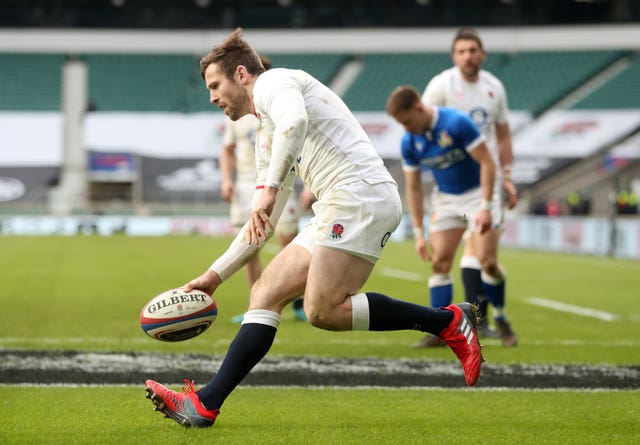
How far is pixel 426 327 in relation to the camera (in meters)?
4.89

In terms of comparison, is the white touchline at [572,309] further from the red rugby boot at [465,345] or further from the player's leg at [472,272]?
the red rugby boot at [465,345]

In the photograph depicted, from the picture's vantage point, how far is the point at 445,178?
7902mm

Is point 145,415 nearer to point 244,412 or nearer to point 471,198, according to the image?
point 244,412

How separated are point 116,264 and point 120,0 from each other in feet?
92.8

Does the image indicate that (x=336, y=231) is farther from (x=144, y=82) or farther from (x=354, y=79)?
(x=144, y=82)

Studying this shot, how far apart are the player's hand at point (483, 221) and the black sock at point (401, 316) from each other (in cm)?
246

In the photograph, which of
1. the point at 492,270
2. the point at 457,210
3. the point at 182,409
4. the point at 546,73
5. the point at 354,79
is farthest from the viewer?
the point at 546,73

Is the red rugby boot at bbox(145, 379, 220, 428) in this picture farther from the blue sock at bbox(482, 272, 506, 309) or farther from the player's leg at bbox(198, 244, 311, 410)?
the blue sock at bbox(482, 272, 506, 309)

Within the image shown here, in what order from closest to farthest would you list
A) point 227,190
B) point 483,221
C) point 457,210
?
1. point 483,221
2. point 457,210
3. point 227,190

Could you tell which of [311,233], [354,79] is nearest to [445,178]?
[311,233]

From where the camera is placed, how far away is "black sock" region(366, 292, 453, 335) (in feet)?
15.4

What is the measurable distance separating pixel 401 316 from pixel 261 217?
39.5 inches

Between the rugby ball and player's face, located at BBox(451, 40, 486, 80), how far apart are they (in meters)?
3.99

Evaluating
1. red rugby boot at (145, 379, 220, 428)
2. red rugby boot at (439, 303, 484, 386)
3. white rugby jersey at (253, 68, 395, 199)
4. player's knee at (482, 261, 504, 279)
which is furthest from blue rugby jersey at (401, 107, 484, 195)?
red rugby boot at (145, 379, 220, 428)
